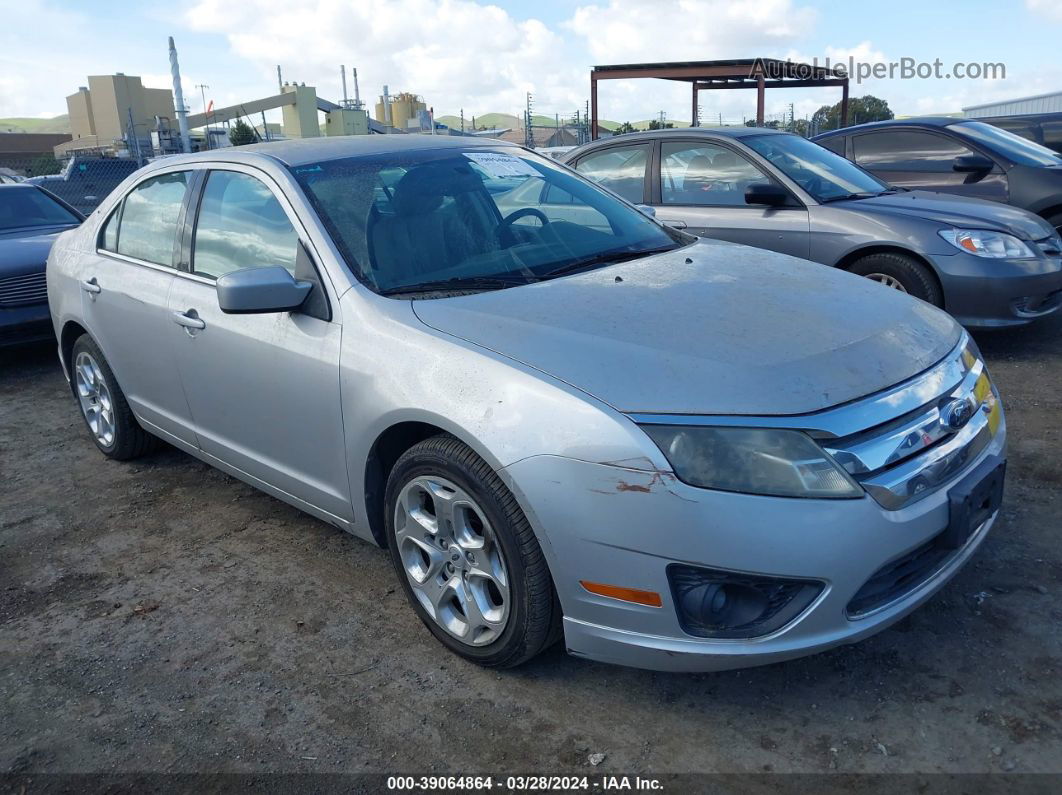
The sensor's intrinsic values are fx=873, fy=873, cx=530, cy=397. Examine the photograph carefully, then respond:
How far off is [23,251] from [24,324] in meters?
0.65

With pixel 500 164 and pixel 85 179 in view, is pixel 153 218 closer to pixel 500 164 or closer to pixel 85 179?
pixel 500 164

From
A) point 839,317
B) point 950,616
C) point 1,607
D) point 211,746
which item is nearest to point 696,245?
point 839,317

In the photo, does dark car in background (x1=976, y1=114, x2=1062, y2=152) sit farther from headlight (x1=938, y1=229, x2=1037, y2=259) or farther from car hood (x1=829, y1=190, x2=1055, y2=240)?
headlight (x1=938, y1=229, x2=1037, y2=259)

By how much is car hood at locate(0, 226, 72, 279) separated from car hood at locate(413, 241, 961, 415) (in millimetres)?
5374

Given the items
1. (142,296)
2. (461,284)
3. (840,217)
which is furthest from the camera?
(840,217)

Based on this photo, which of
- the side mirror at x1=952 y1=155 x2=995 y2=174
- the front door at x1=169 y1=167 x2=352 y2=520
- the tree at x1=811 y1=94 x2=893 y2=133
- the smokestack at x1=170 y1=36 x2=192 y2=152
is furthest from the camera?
the smokestack at x1=170 y1=36 x2=192 y2=152

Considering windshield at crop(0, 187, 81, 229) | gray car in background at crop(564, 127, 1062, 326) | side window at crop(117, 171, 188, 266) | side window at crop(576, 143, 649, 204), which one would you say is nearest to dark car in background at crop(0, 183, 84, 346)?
windshield at crop(0, 187, 81, 229)

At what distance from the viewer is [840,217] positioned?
5.80 meters

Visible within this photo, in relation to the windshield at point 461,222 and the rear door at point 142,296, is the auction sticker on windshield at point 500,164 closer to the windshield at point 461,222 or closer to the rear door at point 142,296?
the windshield at point 461,222

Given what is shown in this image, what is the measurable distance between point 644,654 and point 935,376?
1166 mm

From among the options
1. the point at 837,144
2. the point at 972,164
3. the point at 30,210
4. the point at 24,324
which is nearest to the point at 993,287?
the point at 972,164

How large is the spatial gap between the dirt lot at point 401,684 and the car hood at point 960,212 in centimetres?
247

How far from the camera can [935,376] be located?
253 centimetres

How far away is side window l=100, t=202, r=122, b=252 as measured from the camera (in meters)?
4.34
